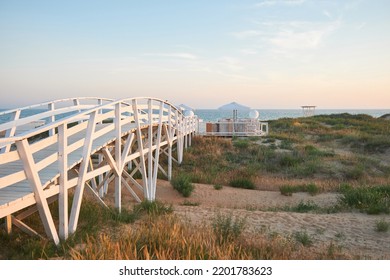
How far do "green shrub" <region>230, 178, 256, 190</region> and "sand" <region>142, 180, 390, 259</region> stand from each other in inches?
57.2

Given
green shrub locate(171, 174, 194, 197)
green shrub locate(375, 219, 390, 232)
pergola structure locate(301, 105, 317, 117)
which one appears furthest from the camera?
pergola structure locate(301, 105, 317, 117)

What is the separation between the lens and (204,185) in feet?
39.6

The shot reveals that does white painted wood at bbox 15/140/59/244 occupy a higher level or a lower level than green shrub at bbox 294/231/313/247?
higher

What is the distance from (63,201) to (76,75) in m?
10.9

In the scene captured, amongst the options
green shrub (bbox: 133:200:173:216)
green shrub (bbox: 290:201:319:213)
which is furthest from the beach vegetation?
green shrub (bbox: 133:200:173:216)

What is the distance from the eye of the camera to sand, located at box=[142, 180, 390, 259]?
236 inches

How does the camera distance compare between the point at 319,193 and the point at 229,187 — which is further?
the point at 229,187

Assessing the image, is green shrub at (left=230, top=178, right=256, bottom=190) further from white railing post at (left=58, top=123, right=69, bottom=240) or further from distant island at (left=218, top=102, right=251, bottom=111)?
distant island at (left=218, top=102, right=251, bottom=111)

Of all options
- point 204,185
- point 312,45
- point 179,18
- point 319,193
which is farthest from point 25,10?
point 312,45

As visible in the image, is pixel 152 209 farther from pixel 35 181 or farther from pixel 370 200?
pixel 370 200

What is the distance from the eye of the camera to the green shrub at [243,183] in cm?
1218

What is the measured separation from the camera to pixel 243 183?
12.3 m
